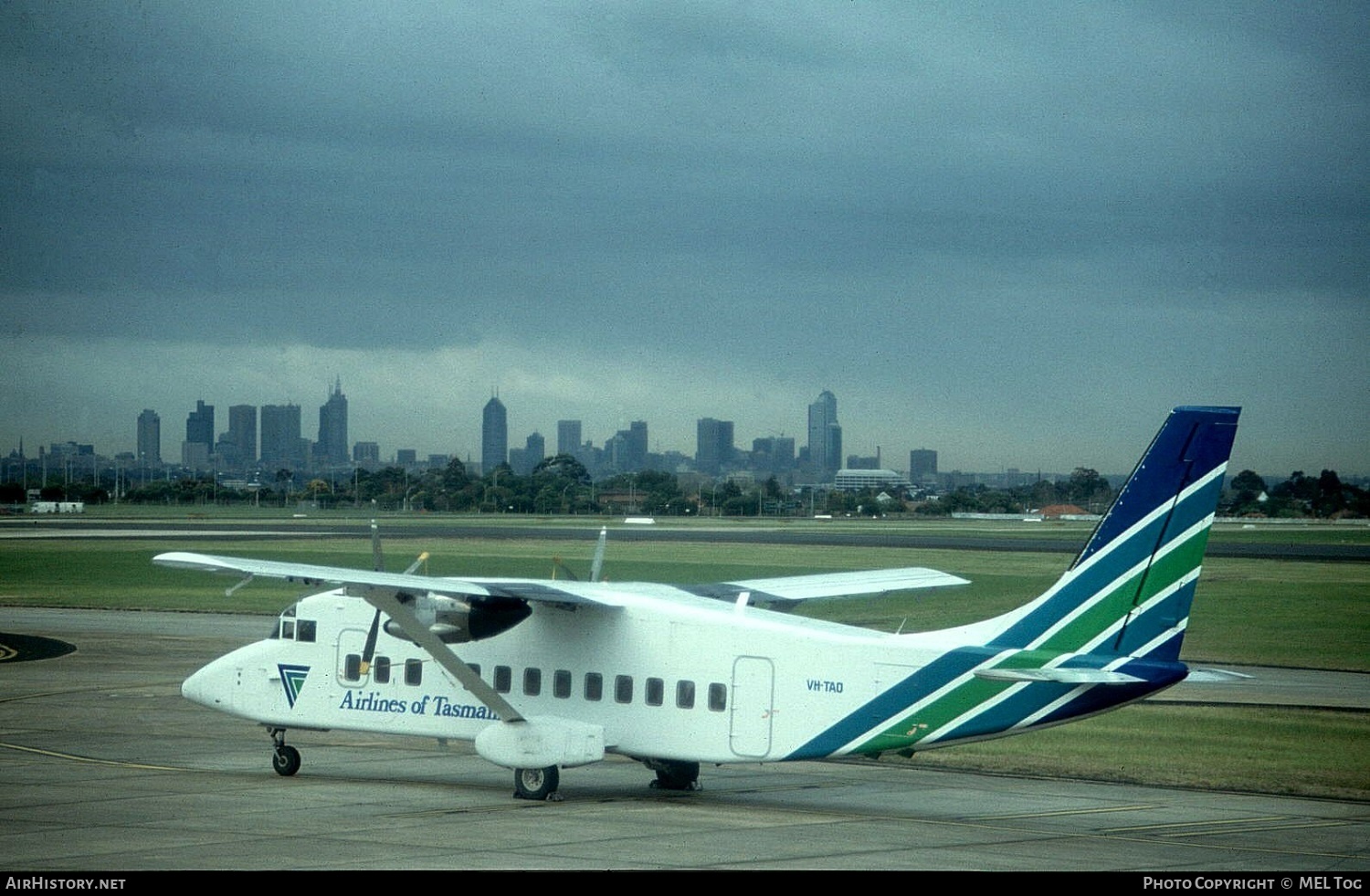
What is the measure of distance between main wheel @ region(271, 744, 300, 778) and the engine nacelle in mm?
3781

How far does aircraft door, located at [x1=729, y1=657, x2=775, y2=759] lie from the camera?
22.5 meters

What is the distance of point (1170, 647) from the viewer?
840 inches

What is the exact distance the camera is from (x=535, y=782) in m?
23.5

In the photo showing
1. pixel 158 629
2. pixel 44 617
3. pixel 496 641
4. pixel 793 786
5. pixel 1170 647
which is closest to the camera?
pixel 1170 647

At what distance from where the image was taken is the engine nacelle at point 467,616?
22.8 meters

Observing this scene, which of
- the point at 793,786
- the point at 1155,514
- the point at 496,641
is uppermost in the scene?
the point at 1155,514

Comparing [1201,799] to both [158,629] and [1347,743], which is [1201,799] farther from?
[158,629]

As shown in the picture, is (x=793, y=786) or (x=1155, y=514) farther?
(x=793, y=786)

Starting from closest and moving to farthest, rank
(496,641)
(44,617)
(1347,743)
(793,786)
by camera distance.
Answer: (496,641), (793,786), (1347,743), (44,617)

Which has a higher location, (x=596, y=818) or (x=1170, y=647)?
(x=1170, y=647)

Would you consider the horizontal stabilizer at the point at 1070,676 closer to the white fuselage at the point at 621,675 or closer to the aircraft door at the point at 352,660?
the white fuselage at the point at 621,675

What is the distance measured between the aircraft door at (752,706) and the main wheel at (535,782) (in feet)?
9.44
